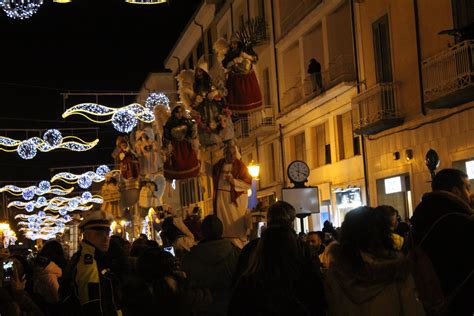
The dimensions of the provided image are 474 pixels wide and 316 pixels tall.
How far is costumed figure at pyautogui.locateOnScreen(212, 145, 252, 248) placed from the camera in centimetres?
1144

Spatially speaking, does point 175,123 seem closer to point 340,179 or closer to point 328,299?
point 328,299

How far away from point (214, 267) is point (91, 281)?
3.31ft

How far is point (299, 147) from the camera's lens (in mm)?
31672

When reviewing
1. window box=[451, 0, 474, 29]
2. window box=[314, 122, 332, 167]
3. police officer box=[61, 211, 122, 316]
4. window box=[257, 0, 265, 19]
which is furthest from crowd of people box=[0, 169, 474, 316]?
window box=[257, 0, 265, 19]

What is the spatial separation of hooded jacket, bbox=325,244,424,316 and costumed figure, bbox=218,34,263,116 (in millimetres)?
8149

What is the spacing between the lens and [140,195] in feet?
86.5

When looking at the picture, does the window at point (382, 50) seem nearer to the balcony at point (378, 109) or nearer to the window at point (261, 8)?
the balcony at point (378, 109)

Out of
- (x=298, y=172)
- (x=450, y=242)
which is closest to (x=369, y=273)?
(x=450, y=242)

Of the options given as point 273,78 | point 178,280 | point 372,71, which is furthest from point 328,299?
point 273,78

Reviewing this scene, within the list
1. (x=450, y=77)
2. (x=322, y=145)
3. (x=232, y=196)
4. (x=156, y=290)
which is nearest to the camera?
(x=156, y=290)

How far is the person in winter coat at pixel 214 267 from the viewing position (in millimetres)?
6734

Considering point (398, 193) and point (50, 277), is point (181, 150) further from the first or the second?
point (398, 193)

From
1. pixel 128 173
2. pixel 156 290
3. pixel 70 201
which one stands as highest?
pixel 70 201

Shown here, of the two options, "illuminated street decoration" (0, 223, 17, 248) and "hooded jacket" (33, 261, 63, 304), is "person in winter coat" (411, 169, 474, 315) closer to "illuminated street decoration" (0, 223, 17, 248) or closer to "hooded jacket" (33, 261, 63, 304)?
"hooded jacket" (33, 261, 63, 304)
